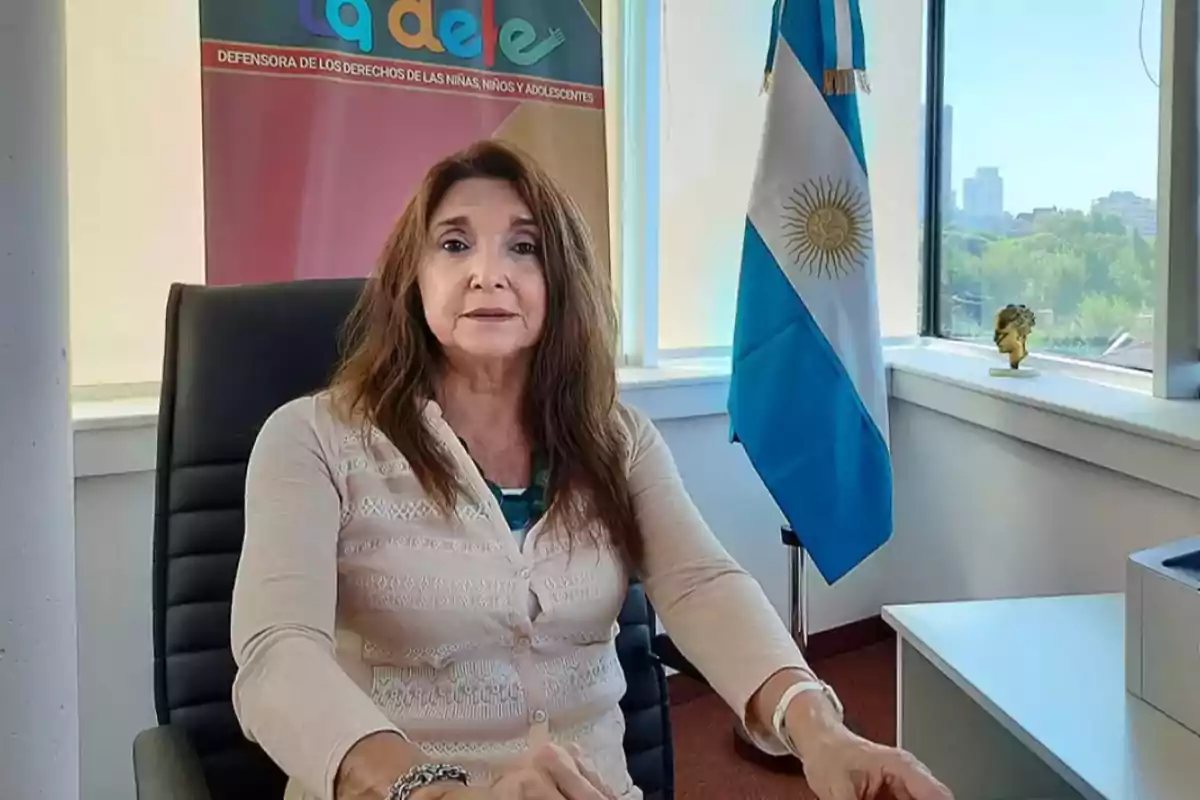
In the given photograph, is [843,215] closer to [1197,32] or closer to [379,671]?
[1197,32]

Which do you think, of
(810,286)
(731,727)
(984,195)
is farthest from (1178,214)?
(731,727)

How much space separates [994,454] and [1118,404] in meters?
0.44

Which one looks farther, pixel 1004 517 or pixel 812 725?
pixel 1004 517

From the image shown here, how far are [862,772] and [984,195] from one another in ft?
6.95

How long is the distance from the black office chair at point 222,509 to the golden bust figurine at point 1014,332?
49.8 inches

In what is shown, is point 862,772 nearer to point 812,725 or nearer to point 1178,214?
point 812,725

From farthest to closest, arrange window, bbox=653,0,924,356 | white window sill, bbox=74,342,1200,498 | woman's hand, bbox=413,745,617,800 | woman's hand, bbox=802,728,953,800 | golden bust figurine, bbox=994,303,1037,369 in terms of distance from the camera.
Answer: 1. window, bbox=653,0,924,356
2. golden bust figurine, bbox=994,303,1037,369
3. white window sill, bbox=74,342,1200,498
4. woman's hand, bbox=802,728,953,800
5. woman's hand, bbox=413,745,617,800

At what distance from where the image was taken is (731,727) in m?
2.49

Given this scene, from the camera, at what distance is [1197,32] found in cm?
184

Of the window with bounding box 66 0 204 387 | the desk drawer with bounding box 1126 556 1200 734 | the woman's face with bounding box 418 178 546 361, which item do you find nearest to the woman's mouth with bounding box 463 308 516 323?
the woman's face with bounding box 418 178 546 361

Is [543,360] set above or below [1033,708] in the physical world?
above

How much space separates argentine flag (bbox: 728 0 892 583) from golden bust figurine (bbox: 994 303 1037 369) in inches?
12.1

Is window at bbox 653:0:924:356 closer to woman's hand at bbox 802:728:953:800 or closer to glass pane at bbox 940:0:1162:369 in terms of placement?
glass pane at bbox 940:0:1162:369

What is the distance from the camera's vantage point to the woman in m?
1.07
